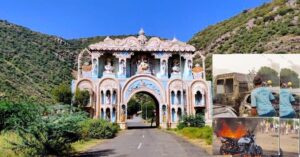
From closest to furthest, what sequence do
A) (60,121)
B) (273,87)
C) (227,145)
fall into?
(273,87) → (227,145) → (60,121)

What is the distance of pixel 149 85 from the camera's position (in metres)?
50.2

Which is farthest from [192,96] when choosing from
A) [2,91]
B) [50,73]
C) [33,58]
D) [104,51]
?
[33,58]

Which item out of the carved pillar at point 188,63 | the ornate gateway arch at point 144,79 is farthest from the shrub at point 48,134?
the carved pillar at point 188,63

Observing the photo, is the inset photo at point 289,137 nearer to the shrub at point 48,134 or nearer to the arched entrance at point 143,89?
the shrub at point 48,134

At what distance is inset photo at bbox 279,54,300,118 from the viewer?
30.0ft

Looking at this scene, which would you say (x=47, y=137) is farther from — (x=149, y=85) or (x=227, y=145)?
(x=149, y=85)

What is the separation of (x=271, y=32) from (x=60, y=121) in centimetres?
6490

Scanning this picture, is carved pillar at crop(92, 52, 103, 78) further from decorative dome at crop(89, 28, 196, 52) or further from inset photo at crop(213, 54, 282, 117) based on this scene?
inset photo at crop(213, 54, 282, 117)

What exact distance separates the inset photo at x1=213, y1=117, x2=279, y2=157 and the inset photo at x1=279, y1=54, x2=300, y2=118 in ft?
1.06

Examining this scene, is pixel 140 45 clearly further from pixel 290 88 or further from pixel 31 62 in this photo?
pixel 290 88

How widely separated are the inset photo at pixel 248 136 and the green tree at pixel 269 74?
787 mm

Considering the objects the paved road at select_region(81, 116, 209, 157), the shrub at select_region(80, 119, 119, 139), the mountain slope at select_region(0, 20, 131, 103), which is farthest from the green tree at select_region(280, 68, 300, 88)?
the mountain slope at select_region(0, 20, 131, 103)

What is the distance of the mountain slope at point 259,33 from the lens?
224 feet

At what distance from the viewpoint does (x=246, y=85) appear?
9898 mm
